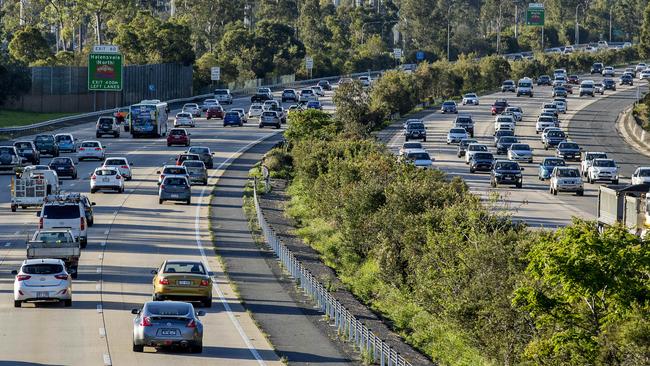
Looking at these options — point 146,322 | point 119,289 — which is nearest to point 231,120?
point 119,289

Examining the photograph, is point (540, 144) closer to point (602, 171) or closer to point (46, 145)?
point (602, 171)

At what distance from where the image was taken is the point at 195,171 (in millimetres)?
71438

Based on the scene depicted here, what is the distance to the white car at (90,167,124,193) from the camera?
66062 millimetres

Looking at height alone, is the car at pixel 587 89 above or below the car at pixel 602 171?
above

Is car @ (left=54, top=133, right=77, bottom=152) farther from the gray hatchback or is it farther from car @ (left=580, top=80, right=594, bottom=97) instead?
car @ (left=580, top=80, right=594, bottom=97)

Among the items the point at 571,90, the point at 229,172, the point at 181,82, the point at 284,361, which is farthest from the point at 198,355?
the point at 571,90

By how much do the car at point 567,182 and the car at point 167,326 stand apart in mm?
43680

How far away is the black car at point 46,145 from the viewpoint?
84562 mm

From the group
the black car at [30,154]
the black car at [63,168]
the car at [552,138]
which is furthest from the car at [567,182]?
the black car at [30,154]

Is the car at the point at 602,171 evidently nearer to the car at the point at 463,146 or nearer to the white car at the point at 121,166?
the car at the point at 463,146

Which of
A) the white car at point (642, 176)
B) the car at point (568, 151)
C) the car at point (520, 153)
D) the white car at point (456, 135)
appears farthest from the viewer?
the white car at point (456, 135)

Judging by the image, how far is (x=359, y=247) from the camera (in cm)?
4775

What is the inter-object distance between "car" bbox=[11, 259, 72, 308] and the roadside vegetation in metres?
8.29

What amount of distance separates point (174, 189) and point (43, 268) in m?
27.0
